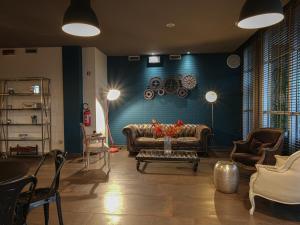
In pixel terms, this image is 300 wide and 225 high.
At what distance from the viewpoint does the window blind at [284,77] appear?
3574mm

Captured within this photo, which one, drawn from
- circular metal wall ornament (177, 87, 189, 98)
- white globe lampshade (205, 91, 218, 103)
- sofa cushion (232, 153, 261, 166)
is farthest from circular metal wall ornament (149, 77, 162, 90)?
sofa cushion (232, 153, 261, 166)

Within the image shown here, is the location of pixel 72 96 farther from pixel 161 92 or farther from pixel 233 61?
pixel 233 61

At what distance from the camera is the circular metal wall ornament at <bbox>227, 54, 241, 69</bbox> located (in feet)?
22.1

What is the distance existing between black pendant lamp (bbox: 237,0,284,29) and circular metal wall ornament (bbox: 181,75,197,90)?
433 centimetres

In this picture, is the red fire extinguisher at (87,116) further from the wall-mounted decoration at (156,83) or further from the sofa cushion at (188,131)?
the sofa cushion at (188,131)

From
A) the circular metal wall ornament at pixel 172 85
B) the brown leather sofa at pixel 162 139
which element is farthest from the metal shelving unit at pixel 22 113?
the circular metal wall ornament at pixel 172 85

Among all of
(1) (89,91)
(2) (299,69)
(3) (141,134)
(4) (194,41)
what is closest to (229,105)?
(4) (194,41)

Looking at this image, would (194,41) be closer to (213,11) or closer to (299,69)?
(213,11)

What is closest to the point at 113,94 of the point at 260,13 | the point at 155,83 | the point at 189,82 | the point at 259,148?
the point at 155,83

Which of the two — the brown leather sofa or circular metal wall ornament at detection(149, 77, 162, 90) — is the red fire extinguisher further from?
circular metal wall ornament at detection(149, 77, 162, 90)

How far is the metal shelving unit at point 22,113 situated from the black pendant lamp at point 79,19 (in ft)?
12.6

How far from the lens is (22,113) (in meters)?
6.24

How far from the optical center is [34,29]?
15.6 ft

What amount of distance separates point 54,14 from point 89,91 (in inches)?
102
